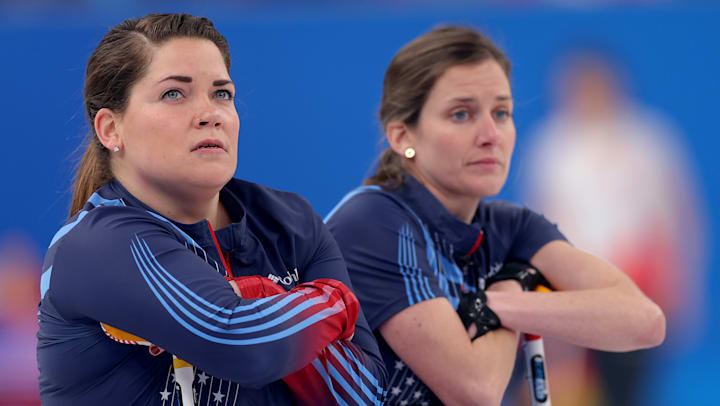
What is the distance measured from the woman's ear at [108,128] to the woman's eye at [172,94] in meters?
0.11

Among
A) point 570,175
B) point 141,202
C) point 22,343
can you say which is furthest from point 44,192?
point 141,202

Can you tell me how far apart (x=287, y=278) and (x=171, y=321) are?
0.38m

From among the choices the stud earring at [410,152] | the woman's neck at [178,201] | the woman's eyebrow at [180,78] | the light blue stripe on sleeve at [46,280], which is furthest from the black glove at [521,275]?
the light blue stripe on sleeve at [46,280]

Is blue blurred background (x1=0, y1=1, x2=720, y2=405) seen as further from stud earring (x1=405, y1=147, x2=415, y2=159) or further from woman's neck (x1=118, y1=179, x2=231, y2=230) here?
woman's neck (x1=118, y1=179, x2=231, y2=230)

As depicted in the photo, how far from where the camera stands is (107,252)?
1390 mm

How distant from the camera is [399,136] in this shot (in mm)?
2416

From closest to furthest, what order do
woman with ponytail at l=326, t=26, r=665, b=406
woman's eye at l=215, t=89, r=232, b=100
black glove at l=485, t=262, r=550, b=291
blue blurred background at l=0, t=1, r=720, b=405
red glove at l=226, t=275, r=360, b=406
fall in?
red glove at l=226, t=275, r=360, b=406 → woman's eye at l=215, t=89, r=232, b=100 → woman with ponytail at l=326, t=26, r=665, b=406 → black glove at l=485, t=262, r=550, b=291 → blue blurred background at l=0, t=1, r=720, b=405

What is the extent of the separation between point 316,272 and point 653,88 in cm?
372

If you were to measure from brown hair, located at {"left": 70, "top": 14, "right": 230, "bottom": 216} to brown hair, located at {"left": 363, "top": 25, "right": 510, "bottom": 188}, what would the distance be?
79 cm

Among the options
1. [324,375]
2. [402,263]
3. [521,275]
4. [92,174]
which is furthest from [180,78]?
[521,275]

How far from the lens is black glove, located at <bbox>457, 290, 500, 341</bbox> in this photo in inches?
81.7

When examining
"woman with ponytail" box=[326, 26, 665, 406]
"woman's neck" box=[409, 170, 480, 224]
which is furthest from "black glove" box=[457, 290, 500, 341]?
"woman's neck" box=[409, 170, 480, 224]

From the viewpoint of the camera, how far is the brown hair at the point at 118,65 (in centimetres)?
155

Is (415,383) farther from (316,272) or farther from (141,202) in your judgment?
(141,202)
